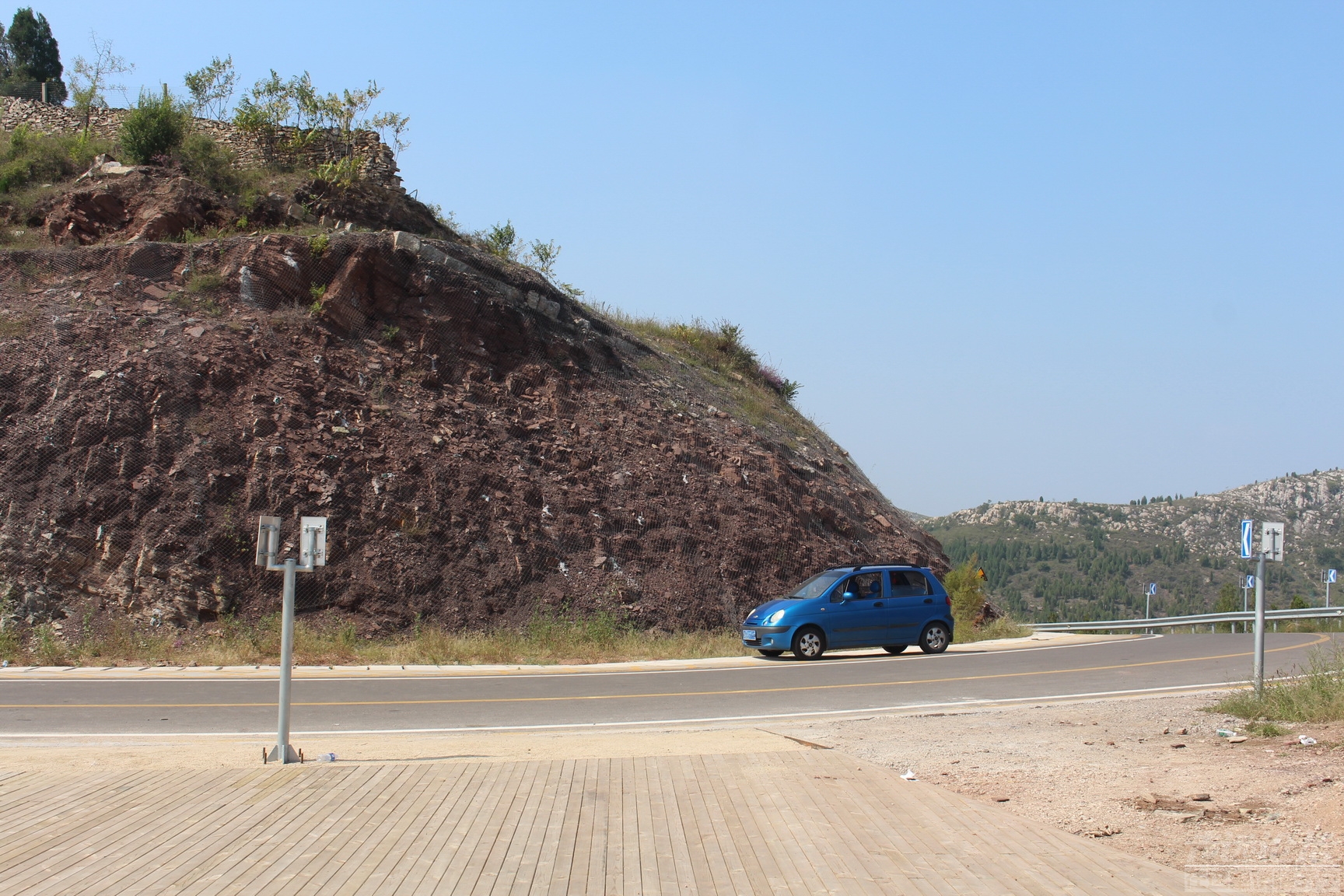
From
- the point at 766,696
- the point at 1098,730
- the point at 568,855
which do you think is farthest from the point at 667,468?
the point at 568,855

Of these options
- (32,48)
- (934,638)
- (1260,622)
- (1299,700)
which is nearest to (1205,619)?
(934,638)

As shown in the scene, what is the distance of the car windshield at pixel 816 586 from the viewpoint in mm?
19297

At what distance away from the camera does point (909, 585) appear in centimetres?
2002

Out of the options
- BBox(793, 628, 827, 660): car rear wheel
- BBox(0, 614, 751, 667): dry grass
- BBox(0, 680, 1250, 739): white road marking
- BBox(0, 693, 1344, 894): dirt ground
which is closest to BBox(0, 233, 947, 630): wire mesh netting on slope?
BBox(0, 614, 751, 667): dry grass

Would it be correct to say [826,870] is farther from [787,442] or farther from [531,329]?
[787,442]

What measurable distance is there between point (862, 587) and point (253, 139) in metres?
22.9

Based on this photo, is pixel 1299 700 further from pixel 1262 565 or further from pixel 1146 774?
pixel 1146 774

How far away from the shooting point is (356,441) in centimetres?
2269

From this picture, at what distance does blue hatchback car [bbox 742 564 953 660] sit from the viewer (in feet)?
61.9

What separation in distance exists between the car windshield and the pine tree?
43787 mm

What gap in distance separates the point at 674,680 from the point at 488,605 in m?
6.67

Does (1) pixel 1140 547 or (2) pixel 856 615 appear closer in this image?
(2) pixel 856 615

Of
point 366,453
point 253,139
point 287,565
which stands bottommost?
point 287,565

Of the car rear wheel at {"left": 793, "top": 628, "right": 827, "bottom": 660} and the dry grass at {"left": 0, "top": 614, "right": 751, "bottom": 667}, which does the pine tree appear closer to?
the dry grass at {"left": 0, "top": 614, "right": 751, "bottom": 667}
